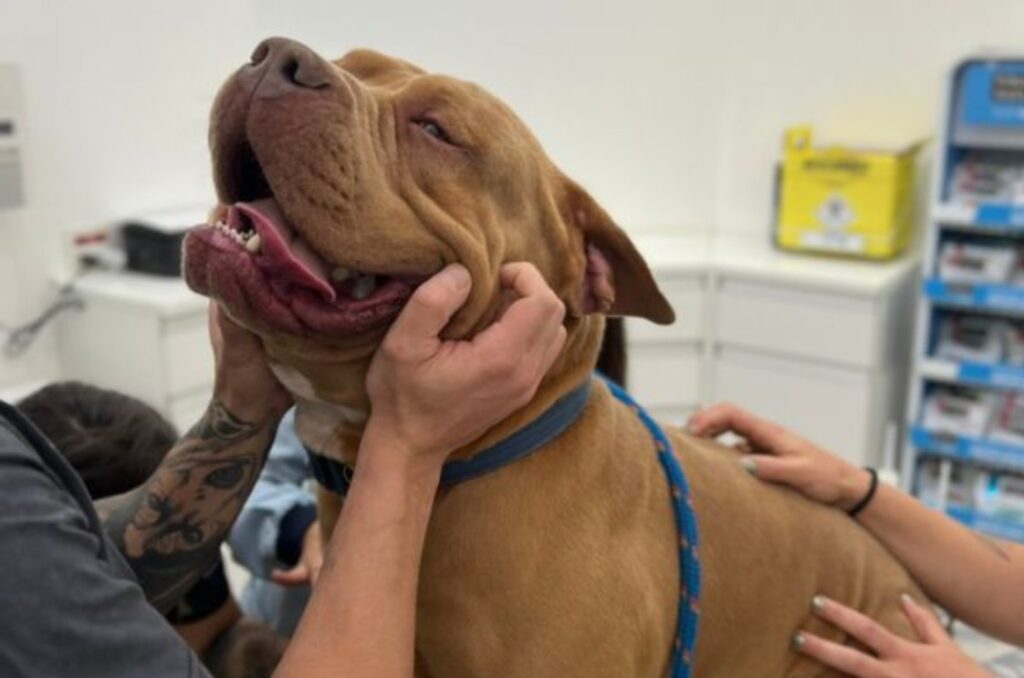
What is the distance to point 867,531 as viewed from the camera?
1.53 meters

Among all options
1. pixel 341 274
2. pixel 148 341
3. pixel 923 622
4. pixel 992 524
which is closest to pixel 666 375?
pixel 992 524

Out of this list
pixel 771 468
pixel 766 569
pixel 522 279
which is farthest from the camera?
pixel 771 468

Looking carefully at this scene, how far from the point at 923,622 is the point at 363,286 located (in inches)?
35.4

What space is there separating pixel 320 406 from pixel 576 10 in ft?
9.82

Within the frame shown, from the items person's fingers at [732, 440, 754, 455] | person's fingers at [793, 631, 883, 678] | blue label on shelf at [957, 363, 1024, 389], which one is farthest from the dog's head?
blue label on shelf at [957, 363, 1024, 389]

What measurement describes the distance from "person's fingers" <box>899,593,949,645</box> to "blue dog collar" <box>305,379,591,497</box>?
57 centimetres

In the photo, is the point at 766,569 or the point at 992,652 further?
the point at 992,652

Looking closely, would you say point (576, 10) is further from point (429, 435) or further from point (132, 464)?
point (429, 435)

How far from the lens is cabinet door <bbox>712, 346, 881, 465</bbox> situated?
333cm

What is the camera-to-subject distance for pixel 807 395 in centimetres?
339

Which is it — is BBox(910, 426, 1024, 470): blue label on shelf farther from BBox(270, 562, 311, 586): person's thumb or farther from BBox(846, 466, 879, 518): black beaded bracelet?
BBox(270, 562, 311, 586): person's thumb

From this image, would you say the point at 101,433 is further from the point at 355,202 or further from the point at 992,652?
the point at 992,652

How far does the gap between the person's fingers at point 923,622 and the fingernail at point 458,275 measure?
819mm

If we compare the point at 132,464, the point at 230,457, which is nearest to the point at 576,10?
the point at 132,464
